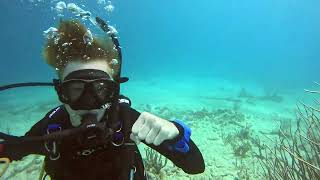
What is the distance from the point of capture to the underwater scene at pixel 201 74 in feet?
12.0

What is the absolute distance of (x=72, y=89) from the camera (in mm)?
2633

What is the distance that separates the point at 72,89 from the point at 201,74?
41.8 meters

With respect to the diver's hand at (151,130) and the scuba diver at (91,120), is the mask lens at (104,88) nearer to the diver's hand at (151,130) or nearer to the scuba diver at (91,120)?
the scuba diver at (91,120)

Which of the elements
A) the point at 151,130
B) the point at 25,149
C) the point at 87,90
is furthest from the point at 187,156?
the point at 25,149

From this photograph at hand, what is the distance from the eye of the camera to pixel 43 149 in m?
3.11

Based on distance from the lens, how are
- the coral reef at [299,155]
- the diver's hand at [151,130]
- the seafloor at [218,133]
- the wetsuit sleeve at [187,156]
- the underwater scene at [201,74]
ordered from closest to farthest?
1. the diver's hand at [151,130]
2. the coral reef at [299,155]
3. the wetsuit sleeve at [187,156]
4. the underwater scene at [201,74]
5. the seafloor at [218,133]

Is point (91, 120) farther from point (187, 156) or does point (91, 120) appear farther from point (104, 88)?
point (187, 156)

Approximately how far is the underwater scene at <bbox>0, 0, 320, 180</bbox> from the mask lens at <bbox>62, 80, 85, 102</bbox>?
11cm

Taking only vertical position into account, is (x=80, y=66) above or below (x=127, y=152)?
above

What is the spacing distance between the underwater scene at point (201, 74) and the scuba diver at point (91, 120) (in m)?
0.05

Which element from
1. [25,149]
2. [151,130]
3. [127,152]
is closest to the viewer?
[151,130]

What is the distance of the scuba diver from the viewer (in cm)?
259

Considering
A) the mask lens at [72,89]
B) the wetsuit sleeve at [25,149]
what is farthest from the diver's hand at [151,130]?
the wetsuit sleeve at [25,149]

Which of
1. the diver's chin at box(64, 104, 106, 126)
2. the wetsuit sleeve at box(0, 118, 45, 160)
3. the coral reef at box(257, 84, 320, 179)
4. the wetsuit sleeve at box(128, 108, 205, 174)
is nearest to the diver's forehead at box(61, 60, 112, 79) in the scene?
the diver's chin at box(64, 104, 106, 126)
